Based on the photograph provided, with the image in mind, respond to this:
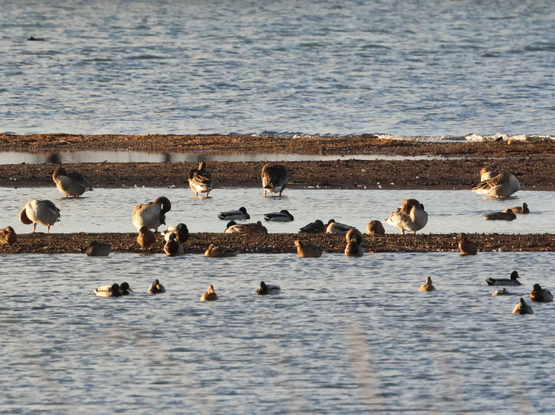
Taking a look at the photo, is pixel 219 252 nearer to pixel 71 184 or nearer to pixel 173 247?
pixel 173 247

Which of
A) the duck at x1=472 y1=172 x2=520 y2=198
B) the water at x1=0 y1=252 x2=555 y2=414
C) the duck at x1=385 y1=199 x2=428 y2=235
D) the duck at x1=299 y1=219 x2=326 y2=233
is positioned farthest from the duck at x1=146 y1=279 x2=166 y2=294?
the duck at x1=472 y1=172 x2=520 y2=198

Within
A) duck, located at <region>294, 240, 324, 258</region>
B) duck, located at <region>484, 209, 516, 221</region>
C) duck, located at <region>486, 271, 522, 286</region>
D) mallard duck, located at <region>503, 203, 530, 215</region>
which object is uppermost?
mallard duck, located at <region>503, 203, 530, 215</region>

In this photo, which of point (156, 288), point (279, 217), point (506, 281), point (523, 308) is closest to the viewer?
point (523, 308)

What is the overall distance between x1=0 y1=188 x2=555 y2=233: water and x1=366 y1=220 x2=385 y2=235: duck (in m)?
0.63

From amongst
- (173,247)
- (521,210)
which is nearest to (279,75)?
(521,210)

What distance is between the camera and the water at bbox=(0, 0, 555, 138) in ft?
113

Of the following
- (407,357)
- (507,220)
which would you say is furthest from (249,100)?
(407,357)

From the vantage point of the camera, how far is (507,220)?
18062 millimetres

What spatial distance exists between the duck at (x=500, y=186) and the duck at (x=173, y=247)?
273 inches

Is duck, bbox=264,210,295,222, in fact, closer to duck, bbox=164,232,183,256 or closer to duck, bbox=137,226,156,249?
duck, bbox=137,226,156,249

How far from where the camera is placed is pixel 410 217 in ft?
53.9

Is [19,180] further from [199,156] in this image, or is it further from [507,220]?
[507,220]

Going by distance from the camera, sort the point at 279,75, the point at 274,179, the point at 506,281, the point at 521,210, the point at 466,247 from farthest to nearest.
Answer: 1. the point at 279,75
2. the point at 274,179
3. the point at 521,210
4. the point at 466,247
5. the point at 506,281

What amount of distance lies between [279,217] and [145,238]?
285cm
